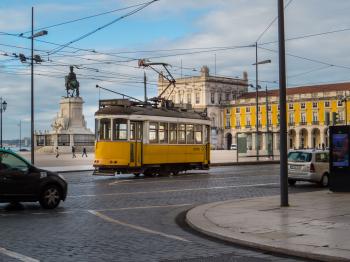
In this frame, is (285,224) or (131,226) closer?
(285,224)

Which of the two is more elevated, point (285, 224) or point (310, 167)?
point (310, 167)

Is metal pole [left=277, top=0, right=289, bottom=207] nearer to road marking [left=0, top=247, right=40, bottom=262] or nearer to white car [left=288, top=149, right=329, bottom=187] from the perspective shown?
road marking [left=0, top=247, right=40, bottom=262]

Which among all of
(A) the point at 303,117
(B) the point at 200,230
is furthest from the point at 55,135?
(A) the point at 303,117

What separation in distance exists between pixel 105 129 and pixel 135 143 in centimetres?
158

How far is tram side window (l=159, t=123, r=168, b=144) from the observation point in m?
29.0

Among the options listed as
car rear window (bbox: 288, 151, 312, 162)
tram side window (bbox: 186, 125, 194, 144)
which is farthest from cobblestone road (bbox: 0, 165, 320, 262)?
tram side window (bbox: 186, 125, 194, 144)

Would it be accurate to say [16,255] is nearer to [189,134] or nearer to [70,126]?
[189,134]

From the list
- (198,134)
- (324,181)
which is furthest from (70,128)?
(324,181)

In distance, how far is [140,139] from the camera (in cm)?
2780

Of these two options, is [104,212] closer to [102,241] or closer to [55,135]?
[102,241]

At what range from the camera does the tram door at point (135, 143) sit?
90.2 ft

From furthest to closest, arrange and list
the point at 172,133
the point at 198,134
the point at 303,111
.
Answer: the point at 303,111 → the point at 198,134 → the point at 172,133

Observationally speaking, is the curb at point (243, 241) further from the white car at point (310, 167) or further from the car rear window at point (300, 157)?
the car rear window at point (300, 157)

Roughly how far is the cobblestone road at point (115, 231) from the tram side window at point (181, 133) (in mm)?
10394
